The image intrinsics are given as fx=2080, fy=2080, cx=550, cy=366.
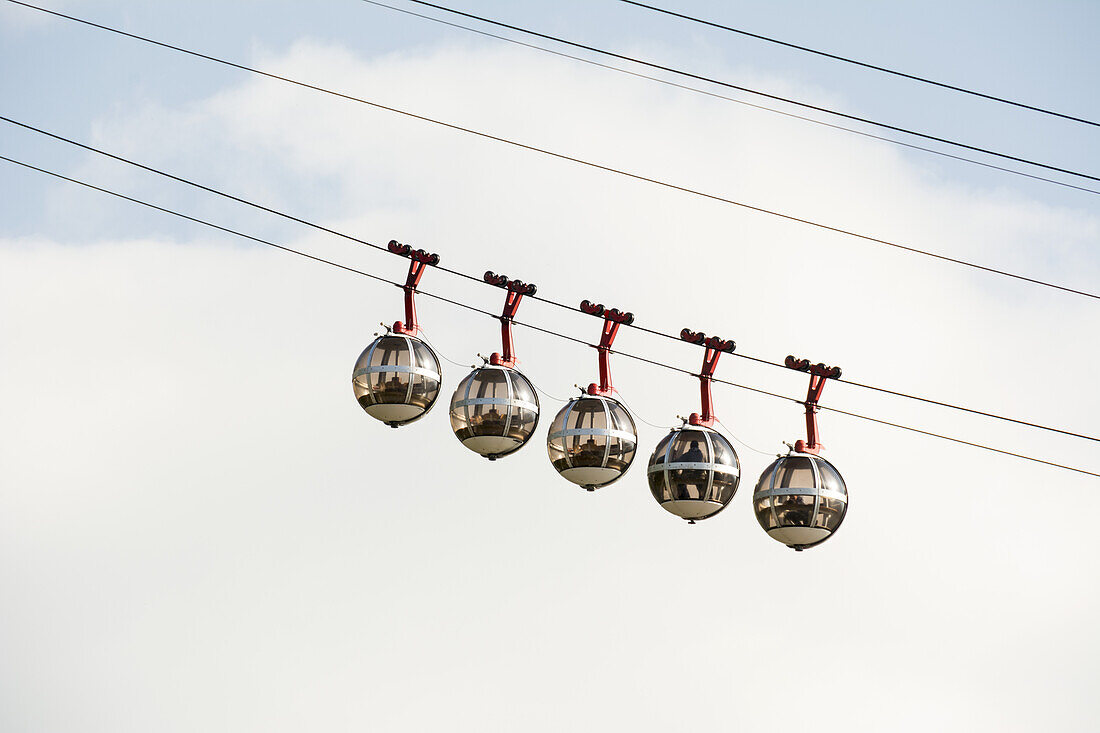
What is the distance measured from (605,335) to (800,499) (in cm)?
276

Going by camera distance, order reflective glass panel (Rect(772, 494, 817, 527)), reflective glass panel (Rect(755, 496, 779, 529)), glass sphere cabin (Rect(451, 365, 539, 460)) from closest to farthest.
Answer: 1. glass sphere cabin (Rect(451, 365, 539, 460))
2. reflective glass panel (Rect(772, 494, 817, 527))
3. reflective glass panel (Rect(755, 496, 779, 529))

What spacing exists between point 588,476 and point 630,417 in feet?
2.67

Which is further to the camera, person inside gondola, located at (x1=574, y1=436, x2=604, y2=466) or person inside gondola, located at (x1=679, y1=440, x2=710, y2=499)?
person inside gondola, located at (x1=679, y1=440, x2=710, y2=499)

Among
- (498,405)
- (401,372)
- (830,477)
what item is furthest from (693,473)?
(401,372)

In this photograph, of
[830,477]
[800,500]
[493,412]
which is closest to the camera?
[493,412]

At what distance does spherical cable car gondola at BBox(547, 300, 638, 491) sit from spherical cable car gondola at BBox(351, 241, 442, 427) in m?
1.46

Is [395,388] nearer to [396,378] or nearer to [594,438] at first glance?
[396,378]

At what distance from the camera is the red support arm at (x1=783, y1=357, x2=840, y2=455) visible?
22844mm

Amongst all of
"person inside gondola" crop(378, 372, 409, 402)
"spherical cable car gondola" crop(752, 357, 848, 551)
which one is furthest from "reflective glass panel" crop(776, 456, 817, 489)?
"person inside gondola" crop(378, 372, 409, 402)

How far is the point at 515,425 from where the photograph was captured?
866 inches

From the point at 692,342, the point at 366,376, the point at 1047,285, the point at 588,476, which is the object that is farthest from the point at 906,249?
the point at 366,376

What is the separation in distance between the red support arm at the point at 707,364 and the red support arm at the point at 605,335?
745mm

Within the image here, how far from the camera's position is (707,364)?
74.9ft

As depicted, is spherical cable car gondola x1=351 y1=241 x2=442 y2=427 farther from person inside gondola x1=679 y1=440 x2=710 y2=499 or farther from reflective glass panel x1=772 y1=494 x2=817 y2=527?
reflective glass panel x1=772 y1=494 x2=817 y2=527
